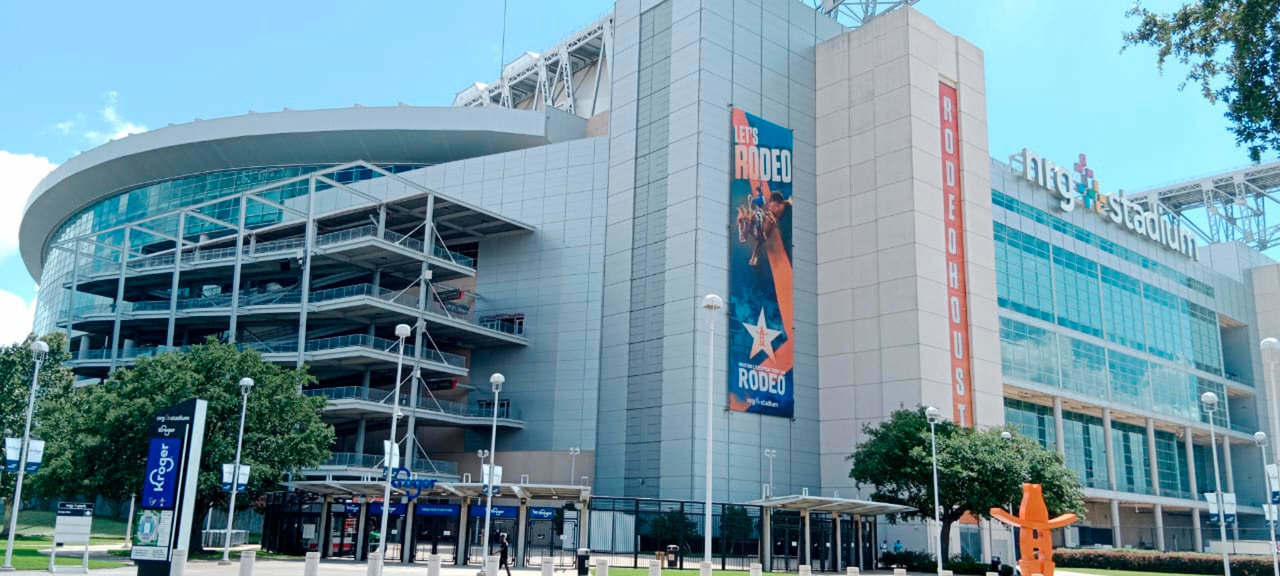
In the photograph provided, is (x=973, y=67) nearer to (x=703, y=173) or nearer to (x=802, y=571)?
(x=703, y=173)

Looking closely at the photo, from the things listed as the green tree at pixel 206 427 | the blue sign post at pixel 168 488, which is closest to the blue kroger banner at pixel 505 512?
the green tree at pixel 206 427

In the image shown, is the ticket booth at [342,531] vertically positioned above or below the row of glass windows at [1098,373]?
below

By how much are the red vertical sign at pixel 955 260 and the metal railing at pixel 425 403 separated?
100 feet

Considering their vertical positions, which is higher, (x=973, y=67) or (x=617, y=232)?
(x=973, y=67)

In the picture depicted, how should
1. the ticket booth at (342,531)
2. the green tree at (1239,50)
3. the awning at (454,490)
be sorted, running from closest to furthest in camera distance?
the green tree at (1239,50) → the awning at (454,490) → the ticket booth at (342,531)

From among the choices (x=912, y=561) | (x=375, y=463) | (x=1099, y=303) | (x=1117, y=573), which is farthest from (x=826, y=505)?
(x=1099, y=303)

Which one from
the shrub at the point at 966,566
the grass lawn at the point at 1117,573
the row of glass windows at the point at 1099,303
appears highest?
the row of glass windows at the point at 1099,303

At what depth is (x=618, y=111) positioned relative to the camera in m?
76.5

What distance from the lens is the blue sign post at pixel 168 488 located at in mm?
29016

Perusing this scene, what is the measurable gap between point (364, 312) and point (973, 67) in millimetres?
47932

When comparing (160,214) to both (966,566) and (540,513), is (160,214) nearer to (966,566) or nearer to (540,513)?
(540,513)

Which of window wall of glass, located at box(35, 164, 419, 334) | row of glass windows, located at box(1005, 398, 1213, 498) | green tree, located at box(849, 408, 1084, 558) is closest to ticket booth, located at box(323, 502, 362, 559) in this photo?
green tree, located at box(849, 408, 1084, 558)

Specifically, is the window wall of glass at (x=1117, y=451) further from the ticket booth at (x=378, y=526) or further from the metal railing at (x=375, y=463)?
the ticket booth at (x=378, y=526)

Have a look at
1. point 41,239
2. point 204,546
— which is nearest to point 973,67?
point 204,546
